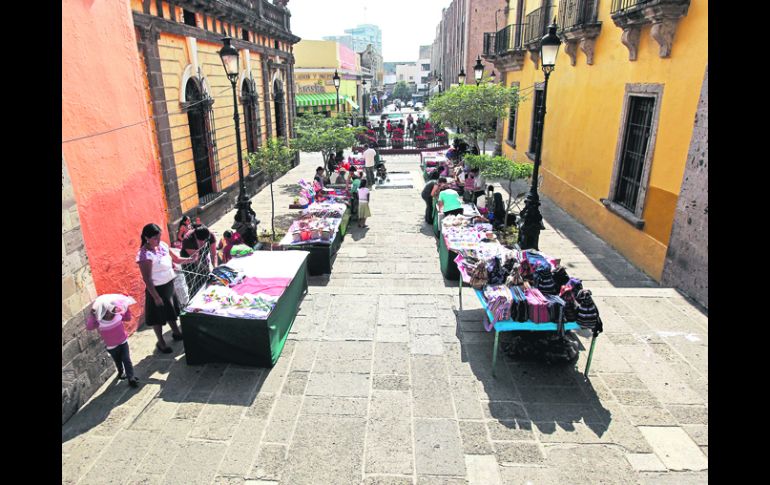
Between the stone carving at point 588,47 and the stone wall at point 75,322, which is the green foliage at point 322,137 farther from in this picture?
the stone wall at point 75,322

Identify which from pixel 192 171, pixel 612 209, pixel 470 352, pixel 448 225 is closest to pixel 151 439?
pixel 470 352

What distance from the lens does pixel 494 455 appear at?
4.22 meters

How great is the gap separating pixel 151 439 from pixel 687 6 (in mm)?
10478

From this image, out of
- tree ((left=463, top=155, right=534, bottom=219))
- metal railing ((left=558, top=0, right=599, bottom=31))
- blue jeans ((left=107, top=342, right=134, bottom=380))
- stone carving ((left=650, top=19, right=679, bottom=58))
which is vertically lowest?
blue jeans ((left=107, top=342, right=134, bottom=380))

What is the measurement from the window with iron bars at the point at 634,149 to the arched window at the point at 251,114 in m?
12.0

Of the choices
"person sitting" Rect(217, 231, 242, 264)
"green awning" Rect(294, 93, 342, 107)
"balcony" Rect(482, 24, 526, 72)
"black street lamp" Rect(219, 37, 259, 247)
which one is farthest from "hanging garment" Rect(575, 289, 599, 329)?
"green awning" Rect(294, 93, 342, 107)

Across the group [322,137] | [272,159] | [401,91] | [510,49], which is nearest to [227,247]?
[272,159]

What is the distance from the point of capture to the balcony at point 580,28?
36.7ft

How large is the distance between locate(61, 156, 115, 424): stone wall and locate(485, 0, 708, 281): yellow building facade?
30.5 ft

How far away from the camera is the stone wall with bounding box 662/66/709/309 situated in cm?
713

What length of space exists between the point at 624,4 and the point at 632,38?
847mm

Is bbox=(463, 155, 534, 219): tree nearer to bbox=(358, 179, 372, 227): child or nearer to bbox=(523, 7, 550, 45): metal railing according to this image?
bbox=(358, 179, 372, 227): child
